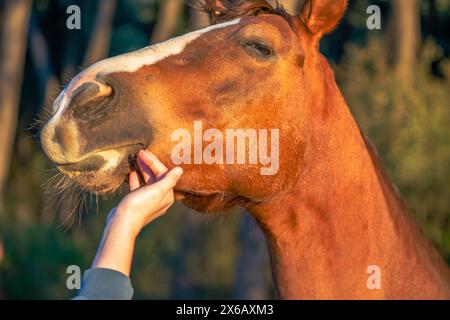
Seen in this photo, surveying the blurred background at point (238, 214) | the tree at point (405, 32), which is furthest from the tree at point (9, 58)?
the tree at point (405, 32)

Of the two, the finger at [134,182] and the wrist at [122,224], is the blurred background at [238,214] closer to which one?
the finger at [134,182]

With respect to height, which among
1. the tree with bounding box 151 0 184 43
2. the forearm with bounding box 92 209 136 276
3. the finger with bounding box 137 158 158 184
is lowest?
the forearm with bounding box 92 209 136 276

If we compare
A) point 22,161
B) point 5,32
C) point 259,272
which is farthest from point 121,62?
point 22,161

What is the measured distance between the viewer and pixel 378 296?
5.15 meters

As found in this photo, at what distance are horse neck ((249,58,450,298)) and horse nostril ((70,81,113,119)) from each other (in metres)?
1.16

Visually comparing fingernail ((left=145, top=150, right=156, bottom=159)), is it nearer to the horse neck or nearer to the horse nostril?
the horse nostril

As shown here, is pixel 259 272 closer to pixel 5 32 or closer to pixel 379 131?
pixel 379 131

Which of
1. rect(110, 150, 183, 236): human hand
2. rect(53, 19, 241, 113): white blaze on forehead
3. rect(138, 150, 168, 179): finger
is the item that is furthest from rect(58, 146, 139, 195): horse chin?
rect(110, 150, 183, 236): human hand

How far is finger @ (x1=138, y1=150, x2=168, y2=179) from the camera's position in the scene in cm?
425

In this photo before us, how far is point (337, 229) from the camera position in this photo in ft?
16.9

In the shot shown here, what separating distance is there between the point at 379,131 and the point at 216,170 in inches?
468

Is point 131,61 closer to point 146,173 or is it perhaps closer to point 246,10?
point 146,173

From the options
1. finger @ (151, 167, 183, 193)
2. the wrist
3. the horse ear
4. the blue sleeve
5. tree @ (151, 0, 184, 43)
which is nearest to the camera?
the blue sleeve

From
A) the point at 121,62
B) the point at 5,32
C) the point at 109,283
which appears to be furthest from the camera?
the point at 5,32
